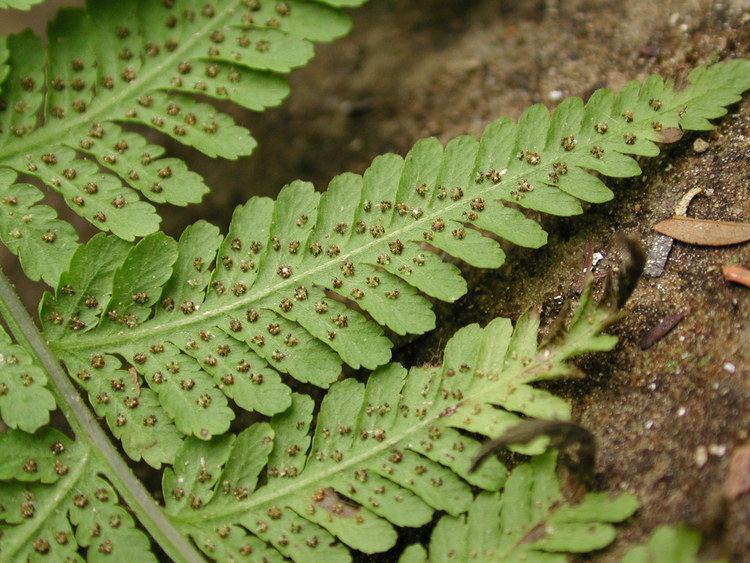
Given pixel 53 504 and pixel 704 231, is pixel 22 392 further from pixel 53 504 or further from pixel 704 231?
pixel 704 231

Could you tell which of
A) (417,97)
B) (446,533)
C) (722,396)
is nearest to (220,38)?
(417,97)

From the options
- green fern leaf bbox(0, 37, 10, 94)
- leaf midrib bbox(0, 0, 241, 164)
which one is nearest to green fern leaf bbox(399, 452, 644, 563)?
leaf midrib bbox(0, 0, 241, 164)

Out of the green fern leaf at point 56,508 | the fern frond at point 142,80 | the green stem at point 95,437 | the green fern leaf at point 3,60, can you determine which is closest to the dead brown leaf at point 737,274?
the fern frond at point 142,80

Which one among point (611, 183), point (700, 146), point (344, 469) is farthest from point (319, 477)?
point (700, 146)

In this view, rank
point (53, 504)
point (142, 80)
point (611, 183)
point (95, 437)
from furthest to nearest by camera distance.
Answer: point (142, 80) < point (611, 183) < point (95, 437) < point (53, 504)

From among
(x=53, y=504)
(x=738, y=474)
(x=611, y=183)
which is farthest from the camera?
(x=611, y=183)

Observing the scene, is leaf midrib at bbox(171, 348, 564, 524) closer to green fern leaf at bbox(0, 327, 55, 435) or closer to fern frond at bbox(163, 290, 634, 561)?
fern frond at bbox(163, 290, 634, 561)

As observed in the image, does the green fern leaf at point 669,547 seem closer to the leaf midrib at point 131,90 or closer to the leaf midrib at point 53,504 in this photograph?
the leaf midrib at point 53,504
